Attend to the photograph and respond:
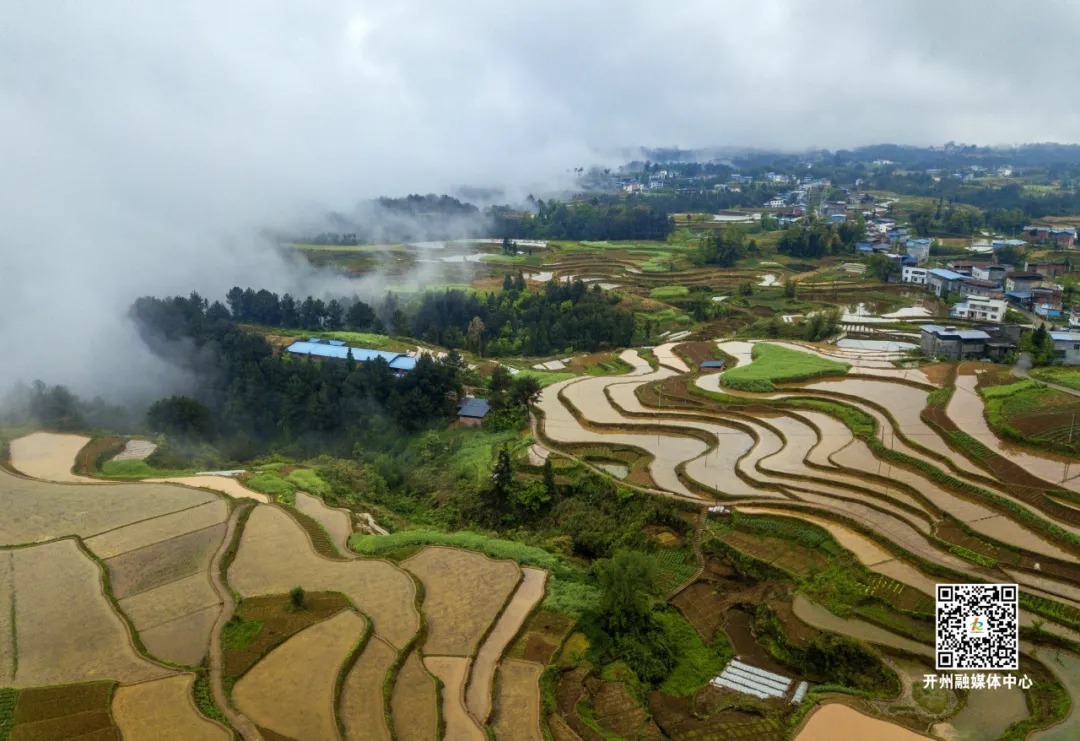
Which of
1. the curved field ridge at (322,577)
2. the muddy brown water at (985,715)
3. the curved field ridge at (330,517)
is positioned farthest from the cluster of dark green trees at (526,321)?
the muddy brown water at (985,715)

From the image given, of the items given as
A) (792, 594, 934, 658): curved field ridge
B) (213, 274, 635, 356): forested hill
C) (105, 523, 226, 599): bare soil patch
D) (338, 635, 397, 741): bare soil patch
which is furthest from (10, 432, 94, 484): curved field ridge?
(792, 594, 934, 658): curved field ridge

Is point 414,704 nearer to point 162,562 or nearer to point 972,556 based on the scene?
point 162,562

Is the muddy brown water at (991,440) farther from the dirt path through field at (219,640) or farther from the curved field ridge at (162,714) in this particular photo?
the curved field ridge at (162,714)

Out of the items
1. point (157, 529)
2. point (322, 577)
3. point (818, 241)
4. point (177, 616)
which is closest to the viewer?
point (177, 616)

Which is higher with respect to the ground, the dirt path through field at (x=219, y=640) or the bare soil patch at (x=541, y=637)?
the dirt path through field at (x=219, y=640)

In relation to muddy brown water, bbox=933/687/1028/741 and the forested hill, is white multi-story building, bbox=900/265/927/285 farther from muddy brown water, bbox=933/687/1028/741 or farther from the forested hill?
muddy brown water, bbox=933/687/1028/741

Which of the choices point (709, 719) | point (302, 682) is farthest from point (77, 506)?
point (709, 719)
